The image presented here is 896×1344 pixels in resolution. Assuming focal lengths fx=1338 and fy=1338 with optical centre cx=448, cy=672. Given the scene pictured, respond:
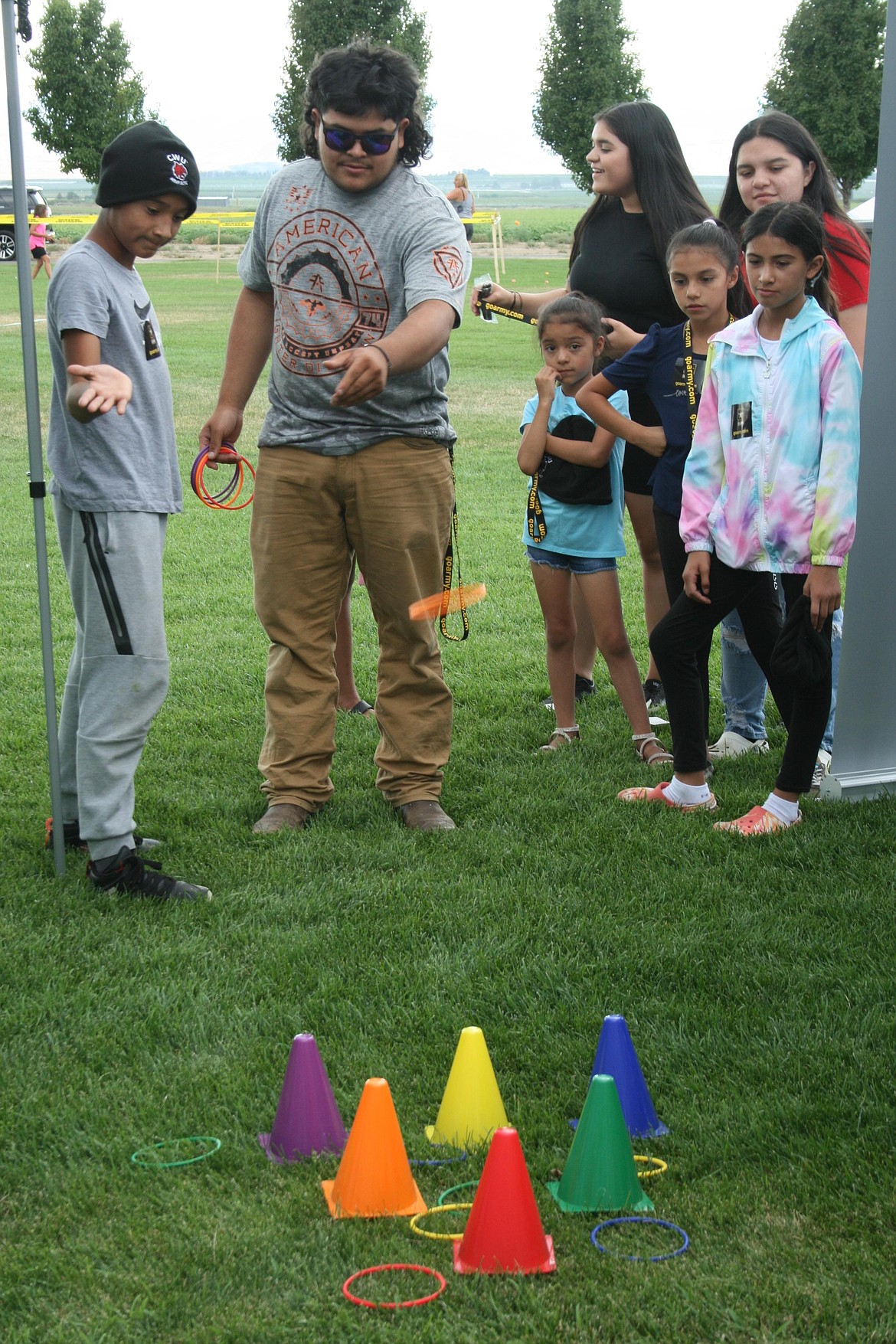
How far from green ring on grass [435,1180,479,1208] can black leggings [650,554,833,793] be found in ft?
7.35

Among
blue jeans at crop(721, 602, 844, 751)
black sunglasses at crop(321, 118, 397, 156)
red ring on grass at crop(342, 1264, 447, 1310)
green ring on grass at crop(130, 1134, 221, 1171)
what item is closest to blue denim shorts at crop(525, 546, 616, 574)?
blue jeans at crop(721, 602, 844, 751)

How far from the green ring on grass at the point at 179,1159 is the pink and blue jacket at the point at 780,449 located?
2.53 m

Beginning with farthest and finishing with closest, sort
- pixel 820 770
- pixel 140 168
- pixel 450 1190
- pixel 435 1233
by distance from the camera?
pixel 820 770 → pixel 140 168 → pixel 450 1190 → pixel 435 1233

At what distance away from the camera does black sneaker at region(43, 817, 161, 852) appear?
14.4ft

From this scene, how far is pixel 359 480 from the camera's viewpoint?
14.8ft

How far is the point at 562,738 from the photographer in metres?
5.50

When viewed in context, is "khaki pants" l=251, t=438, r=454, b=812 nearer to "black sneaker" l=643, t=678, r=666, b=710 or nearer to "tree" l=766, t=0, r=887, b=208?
"black sneaker" l=643, t=678, r=666, b=710

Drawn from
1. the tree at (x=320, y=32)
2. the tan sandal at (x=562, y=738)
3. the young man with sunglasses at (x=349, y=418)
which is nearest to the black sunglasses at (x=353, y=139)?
the young man with sunglasses at (x=349, y=418)

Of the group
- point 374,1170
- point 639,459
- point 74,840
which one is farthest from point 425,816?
point 374,1170

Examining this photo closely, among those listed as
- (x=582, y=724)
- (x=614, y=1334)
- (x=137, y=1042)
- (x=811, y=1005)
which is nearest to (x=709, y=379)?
(x=582, y=724)

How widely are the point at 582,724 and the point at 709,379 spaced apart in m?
1.78

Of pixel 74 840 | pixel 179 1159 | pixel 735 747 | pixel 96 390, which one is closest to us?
pixel 179 1159

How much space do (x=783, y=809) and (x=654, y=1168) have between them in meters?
2.03

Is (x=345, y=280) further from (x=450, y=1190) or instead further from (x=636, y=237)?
(x=450, y=1190)
